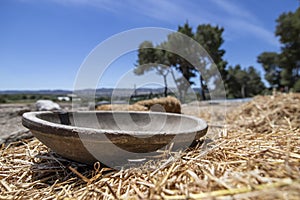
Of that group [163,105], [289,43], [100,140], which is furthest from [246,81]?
[100,140]

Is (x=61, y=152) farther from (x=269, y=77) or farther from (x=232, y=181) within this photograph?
(x=269, y=77)

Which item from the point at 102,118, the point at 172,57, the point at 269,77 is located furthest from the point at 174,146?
the point at 269,77

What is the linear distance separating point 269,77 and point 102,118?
2904 cm

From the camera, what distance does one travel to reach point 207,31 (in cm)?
1706

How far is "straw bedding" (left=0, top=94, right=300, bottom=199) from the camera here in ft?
2.24

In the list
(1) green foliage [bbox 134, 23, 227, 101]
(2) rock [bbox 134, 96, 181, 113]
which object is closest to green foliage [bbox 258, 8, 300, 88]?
(1) green foliage [bbox 134, 23, 227, 101]

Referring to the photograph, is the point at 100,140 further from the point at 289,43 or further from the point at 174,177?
the point at 289,43

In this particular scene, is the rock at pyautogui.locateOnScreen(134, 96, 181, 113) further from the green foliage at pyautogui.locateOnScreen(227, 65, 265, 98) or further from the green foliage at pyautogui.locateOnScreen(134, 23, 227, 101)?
the green foliage at pyautogui.locateOnScreen(227, 65, 265, 98)

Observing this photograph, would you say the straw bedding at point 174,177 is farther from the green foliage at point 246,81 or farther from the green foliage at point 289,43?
the green foliage at point 246,81

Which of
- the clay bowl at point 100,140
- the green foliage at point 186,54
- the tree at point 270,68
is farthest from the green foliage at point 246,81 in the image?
the clay bowl at point 100,140

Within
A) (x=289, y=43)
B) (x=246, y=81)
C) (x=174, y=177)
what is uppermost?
(x=289, y=43)

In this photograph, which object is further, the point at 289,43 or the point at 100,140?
the point at 289,43

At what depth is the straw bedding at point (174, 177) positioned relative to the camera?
0.68 m

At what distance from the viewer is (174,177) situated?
2.86ft
